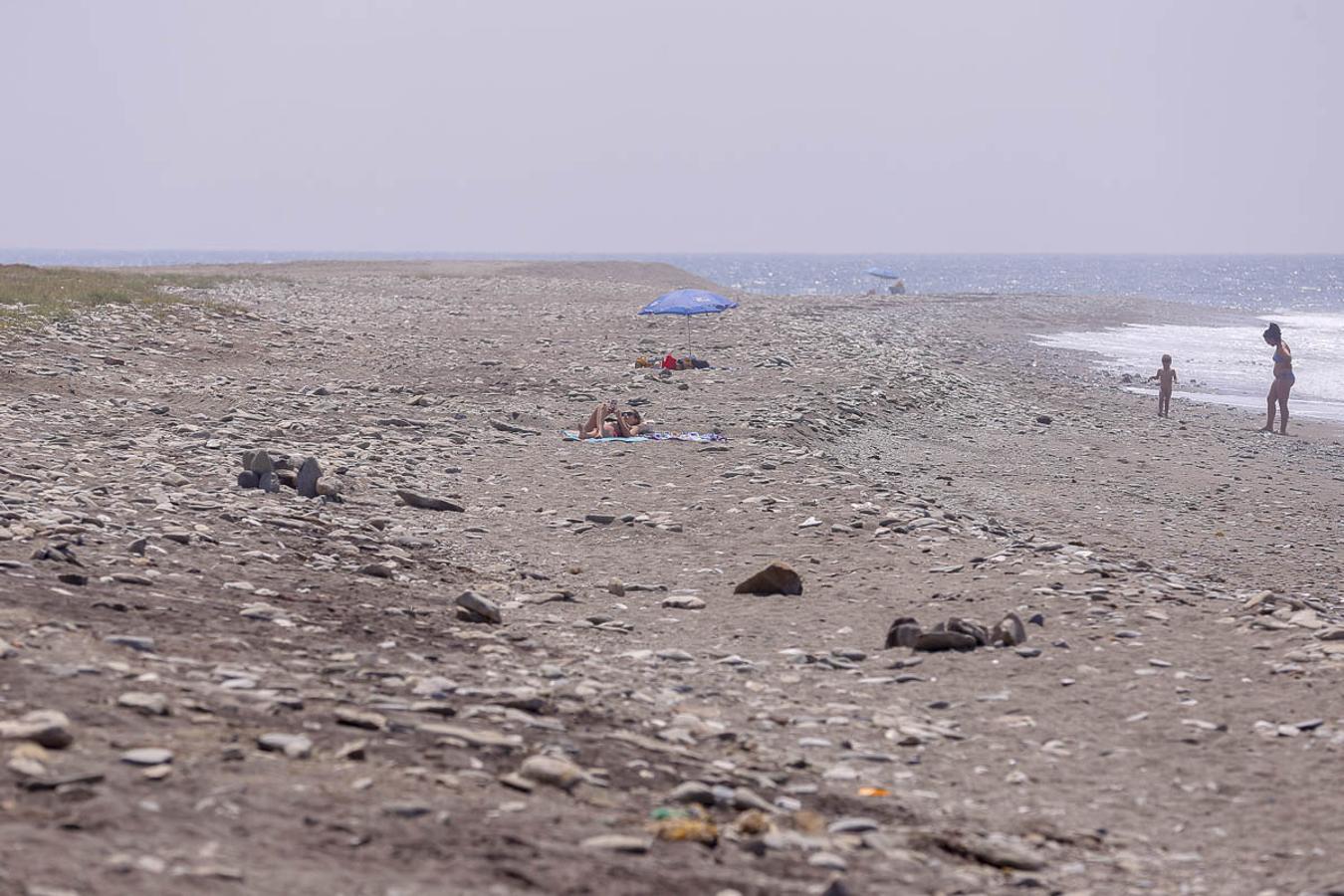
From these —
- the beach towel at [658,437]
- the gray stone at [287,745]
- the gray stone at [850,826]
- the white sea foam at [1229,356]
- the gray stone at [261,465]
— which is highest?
the gray stone at [261,465]


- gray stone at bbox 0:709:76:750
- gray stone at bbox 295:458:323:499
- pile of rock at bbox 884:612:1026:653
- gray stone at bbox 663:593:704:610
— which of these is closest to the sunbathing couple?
gray stone at bbox 295:458:323:499

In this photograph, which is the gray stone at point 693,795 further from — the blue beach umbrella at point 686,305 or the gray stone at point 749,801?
the blue beach umbrella at point 686,305

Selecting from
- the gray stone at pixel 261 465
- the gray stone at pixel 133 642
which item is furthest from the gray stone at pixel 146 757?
the gray stone at pixel 261 465

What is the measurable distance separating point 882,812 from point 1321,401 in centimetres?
3455

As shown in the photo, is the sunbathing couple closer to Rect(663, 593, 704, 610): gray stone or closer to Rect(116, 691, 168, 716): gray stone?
Rect(663, 593, 704, 610): gray stone

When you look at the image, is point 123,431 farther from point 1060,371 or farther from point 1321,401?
point 1321,401

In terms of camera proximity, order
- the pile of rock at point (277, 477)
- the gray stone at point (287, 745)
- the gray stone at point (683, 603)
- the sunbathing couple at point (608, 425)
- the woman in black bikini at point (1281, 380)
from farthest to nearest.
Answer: the woman in black bikini at point (1281, 380) < the sunbathing couple at point (608, 425) < the pile of rock at point (277, 477) < the gray stone at point (683, 603) < the gray stone at point (287, 745)

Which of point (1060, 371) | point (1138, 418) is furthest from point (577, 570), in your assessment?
point (1060, 371)

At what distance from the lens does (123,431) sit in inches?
666

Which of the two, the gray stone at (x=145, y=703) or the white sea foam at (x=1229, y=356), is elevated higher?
the gray stone at (x=145, y=703)

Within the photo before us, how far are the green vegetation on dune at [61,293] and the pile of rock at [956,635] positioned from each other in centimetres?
1983

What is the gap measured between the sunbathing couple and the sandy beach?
86 cm

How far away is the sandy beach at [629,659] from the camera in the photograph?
5.80 m

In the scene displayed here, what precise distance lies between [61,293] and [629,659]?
2567cm
